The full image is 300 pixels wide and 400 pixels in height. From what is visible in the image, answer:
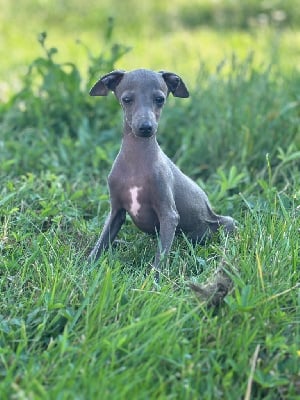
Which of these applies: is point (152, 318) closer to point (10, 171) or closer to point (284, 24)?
point (10, 171)

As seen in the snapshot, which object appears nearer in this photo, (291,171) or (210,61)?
(291,171)

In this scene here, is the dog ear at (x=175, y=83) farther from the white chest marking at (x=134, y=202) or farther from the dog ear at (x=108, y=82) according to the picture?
the white chest marking at (x=134, y=202)

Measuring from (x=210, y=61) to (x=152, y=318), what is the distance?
18.6ft

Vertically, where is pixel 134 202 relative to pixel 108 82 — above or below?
below

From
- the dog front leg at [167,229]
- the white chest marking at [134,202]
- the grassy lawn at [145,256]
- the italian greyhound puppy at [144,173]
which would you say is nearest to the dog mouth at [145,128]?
the italian greyhound puppy at [144,173]

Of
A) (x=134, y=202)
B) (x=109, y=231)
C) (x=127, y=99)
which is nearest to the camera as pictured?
(x=127, y=99)

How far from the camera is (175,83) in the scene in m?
4.00

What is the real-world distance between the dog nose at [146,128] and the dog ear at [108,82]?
0.38 metres

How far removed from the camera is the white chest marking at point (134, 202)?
12.5 ft

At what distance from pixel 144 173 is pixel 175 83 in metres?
0.51


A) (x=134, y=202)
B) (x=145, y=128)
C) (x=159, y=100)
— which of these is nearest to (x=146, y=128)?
(x=145, y=128)

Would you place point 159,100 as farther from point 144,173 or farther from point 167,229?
point 167,229

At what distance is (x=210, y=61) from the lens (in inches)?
327

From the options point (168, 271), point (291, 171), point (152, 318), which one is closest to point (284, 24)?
point (291, 171)
